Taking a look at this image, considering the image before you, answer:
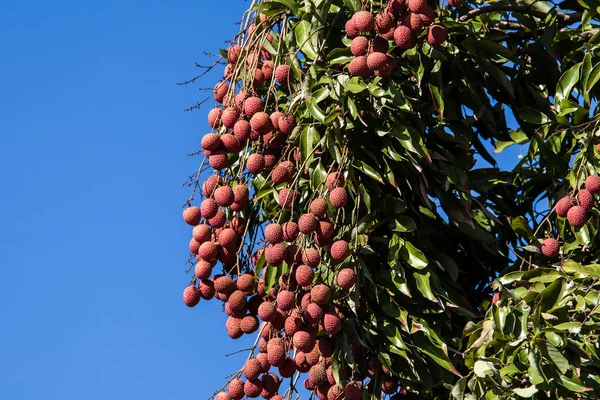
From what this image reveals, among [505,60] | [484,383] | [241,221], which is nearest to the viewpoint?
[484,383]

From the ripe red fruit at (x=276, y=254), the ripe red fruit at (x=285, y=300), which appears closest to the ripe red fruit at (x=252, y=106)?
the ripe red fruit at (x=276, y=254)

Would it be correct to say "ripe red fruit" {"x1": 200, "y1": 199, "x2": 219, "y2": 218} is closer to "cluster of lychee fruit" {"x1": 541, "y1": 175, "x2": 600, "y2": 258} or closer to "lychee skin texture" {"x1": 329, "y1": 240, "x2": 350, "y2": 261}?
"lychee skin texture" {"x1": 329, "y1": 240, "x2": 350, "y2": 261}

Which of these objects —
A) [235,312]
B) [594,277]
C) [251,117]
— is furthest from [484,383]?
[251,117]

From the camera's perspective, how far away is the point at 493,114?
363 centimetres

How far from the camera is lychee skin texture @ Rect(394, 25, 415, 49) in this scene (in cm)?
289

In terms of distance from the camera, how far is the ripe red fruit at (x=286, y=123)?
3.03 metres

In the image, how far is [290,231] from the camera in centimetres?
292

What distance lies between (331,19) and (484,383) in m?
1.02

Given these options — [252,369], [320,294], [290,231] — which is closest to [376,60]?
[290,231]

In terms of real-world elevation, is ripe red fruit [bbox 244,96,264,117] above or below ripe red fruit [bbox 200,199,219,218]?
above

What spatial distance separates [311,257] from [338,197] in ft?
0.49

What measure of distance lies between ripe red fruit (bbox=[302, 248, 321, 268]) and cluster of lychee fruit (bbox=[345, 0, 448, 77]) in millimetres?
426

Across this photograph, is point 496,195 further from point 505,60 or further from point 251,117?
point 251,117

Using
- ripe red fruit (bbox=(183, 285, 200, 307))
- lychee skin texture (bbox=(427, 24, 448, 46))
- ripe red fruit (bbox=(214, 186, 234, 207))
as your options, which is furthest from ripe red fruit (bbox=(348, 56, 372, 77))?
ripe red fruit (bbox=(183, 285, 200, 307))
